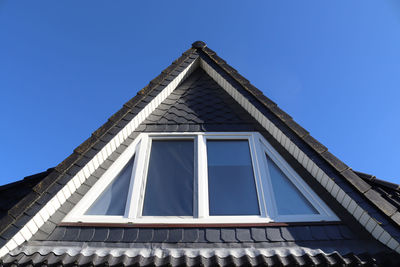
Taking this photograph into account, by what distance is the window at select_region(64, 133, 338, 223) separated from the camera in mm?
3332

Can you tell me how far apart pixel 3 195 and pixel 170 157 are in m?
2.53

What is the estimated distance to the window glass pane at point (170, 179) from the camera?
347cm

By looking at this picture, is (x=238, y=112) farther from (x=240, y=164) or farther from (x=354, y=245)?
(x=354, y=245)

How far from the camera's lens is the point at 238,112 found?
5.06 meters

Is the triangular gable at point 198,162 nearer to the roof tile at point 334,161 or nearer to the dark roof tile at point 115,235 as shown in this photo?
the dark roof tile at point 115,235

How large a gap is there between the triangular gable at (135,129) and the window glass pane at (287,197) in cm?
33

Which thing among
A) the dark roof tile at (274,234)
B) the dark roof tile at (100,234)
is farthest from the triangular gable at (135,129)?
the dark roof tile at (274,234)

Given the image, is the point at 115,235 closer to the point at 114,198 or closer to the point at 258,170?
the point at 114,198

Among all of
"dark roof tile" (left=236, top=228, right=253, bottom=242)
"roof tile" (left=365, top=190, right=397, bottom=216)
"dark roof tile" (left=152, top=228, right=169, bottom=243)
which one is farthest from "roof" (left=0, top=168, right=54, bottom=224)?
"roof tile" (left=365, top=190, right=397, bottom=216)

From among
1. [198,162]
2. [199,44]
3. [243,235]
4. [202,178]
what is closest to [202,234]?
[243,235]

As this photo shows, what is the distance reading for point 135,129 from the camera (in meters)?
4.58

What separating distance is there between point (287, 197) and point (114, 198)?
235 centimetres

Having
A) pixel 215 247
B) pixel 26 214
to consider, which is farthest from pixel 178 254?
pixel 26 214

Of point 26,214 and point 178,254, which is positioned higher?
point 26,214
